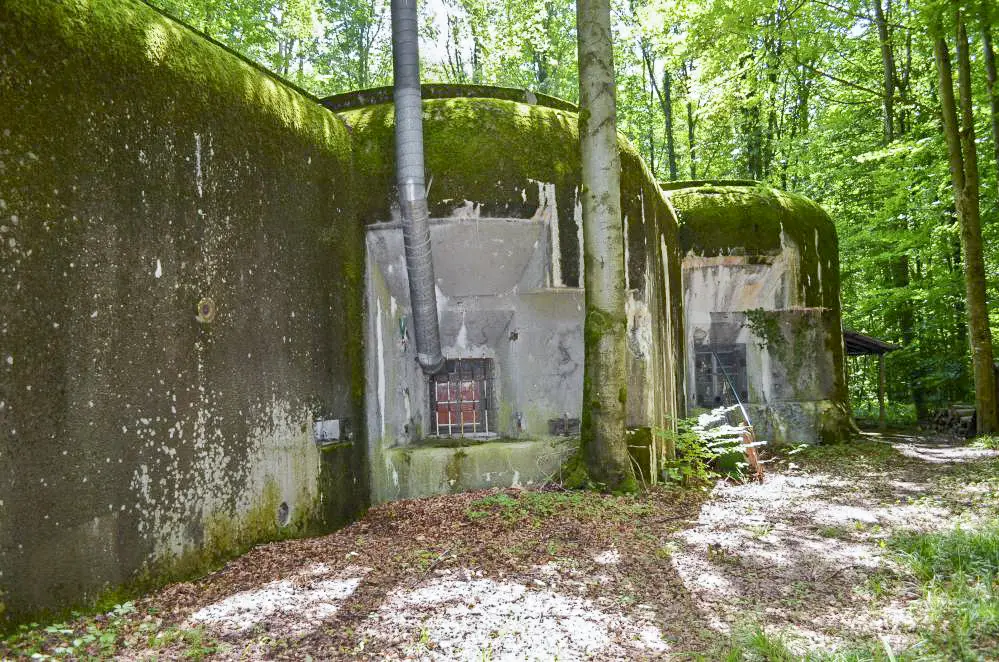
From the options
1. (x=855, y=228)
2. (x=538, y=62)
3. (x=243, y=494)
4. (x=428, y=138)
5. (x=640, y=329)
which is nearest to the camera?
(x=243, y=494)

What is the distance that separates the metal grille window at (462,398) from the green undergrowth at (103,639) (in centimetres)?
468

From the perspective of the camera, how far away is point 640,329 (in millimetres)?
7895

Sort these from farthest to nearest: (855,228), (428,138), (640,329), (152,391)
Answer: (855,228)
(640,329)
(428,138)
(152,391)

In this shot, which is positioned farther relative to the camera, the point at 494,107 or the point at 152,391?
the point at 494,107

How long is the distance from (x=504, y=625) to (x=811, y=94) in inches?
782

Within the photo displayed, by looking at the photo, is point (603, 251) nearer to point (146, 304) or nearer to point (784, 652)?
point (146, 304)

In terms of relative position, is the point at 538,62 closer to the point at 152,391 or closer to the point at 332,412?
the point at 332,412

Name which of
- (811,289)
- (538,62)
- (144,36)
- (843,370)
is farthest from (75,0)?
(538,62)

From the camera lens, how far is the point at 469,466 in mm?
7316

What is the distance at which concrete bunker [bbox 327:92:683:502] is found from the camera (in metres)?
7.20

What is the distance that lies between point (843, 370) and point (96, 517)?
12.9m

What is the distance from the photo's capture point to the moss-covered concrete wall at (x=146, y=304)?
353 cm

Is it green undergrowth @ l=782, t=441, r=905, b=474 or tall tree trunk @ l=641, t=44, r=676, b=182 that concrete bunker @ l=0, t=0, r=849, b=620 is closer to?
green undergrowth @ l=782, t=441, r=905, b=474

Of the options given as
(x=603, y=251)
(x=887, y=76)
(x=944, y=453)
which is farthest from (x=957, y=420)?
(x=603, y=251)
